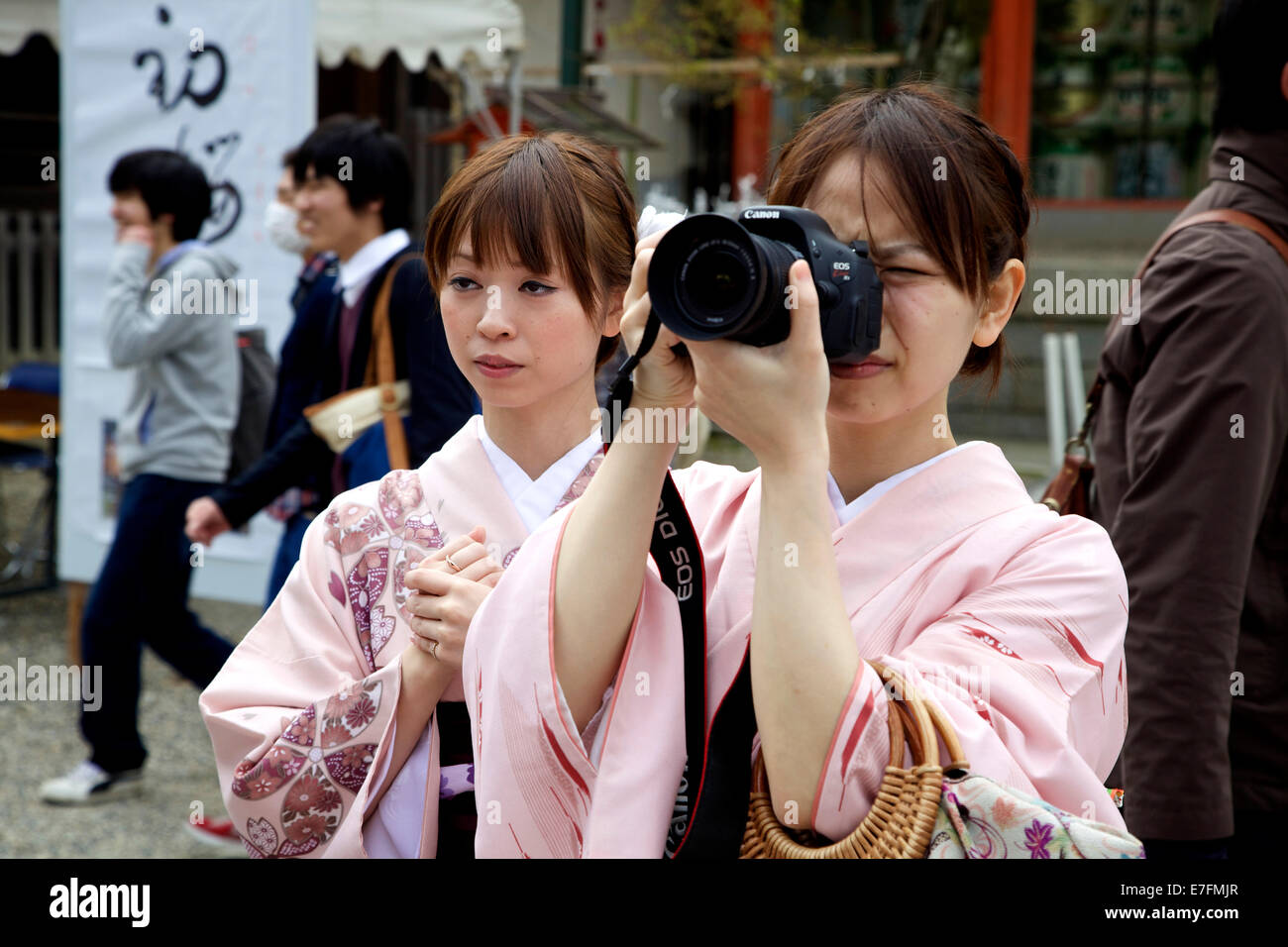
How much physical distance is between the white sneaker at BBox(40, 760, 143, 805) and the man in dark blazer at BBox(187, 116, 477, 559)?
4.34ft

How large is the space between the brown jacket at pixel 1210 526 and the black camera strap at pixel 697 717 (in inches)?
31.0

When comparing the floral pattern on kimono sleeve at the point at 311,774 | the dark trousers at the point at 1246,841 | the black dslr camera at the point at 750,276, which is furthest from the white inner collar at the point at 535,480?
the dark trousers at the point at 1246,841

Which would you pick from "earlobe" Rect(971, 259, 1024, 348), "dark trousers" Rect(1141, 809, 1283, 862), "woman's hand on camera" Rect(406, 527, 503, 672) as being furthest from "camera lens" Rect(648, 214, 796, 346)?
"dark trousers" Rect(1141, 809, 1283, 862)

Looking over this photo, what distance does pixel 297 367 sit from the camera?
305cm

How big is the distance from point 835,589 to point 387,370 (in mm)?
1788

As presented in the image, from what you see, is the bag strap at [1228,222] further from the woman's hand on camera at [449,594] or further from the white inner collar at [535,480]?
the woman's hand on camera at [449,594]

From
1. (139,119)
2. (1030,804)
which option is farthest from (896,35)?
(1030,804)

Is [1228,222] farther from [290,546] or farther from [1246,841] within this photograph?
[290,546]

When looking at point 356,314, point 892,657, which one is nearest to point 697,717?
point 892,657

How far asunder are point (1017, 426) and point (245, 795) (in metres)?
7.74

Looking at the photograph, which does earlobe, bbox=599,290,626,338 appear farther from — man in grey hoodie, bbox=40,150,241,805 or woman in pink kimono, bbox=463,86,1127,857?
man in grey hoodie, bbox=40,150,241,805

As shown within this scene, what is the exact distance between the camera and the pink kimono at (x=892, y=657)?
3.68ft

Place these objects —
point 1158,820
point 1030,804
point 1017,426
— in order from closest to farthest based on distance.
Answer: point 1030,804 → point 1158,820 → point 1017,426
